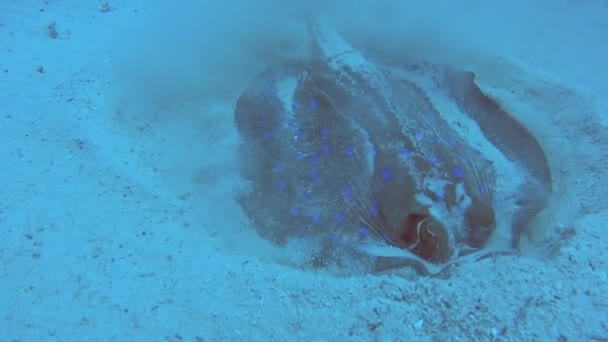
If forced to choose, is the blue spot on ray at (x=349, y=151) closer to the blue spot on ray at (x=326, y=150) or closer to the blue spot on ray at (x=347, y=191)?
the blue spot on ray at (x=326, y=150)

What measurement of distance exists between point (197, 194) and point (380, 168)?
163 centimetres

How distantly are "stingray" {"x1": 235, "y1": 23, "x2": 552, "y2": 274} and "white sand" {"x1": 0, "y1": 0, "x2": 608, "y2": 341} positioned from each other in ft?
0.64

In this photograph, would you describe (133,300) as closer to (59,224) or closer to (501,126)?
(59,224)

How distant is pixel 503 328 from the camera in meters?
2.64

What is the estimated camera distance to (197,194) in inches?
151

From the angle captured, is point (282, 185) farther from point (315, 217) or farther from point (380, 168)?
point (380, 168)

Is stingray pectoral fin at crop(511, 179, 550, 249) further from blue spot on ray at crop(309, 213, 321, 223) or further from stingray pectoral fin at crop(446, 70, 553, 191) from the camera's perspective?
blue spot on ray at crop(309, 213, 321, 223)

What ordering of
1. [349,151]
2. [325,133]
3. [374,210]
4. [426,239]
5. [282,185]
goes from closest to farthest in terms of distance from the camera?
1. [426,239]
2. [374,210]
3. [282,185]
4. [349,151]
5. [325,133]

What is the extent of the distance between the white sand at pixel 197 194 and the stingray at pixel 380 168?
0.19 metres

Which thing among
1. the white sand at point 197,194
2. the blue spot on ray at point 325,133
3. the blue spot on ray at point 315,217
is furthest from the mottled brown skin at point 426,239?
the blue spot on ray at point 325,133

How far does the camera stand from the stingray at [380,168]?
3139 mm

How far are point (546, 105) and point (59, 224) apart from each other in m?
4.90

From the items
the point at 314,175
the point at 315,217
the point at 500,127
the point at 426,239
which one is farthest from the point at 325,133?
the point at 500,127

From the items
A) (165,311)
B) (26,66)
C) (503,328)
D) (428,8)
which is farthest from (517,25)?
(26,66)
